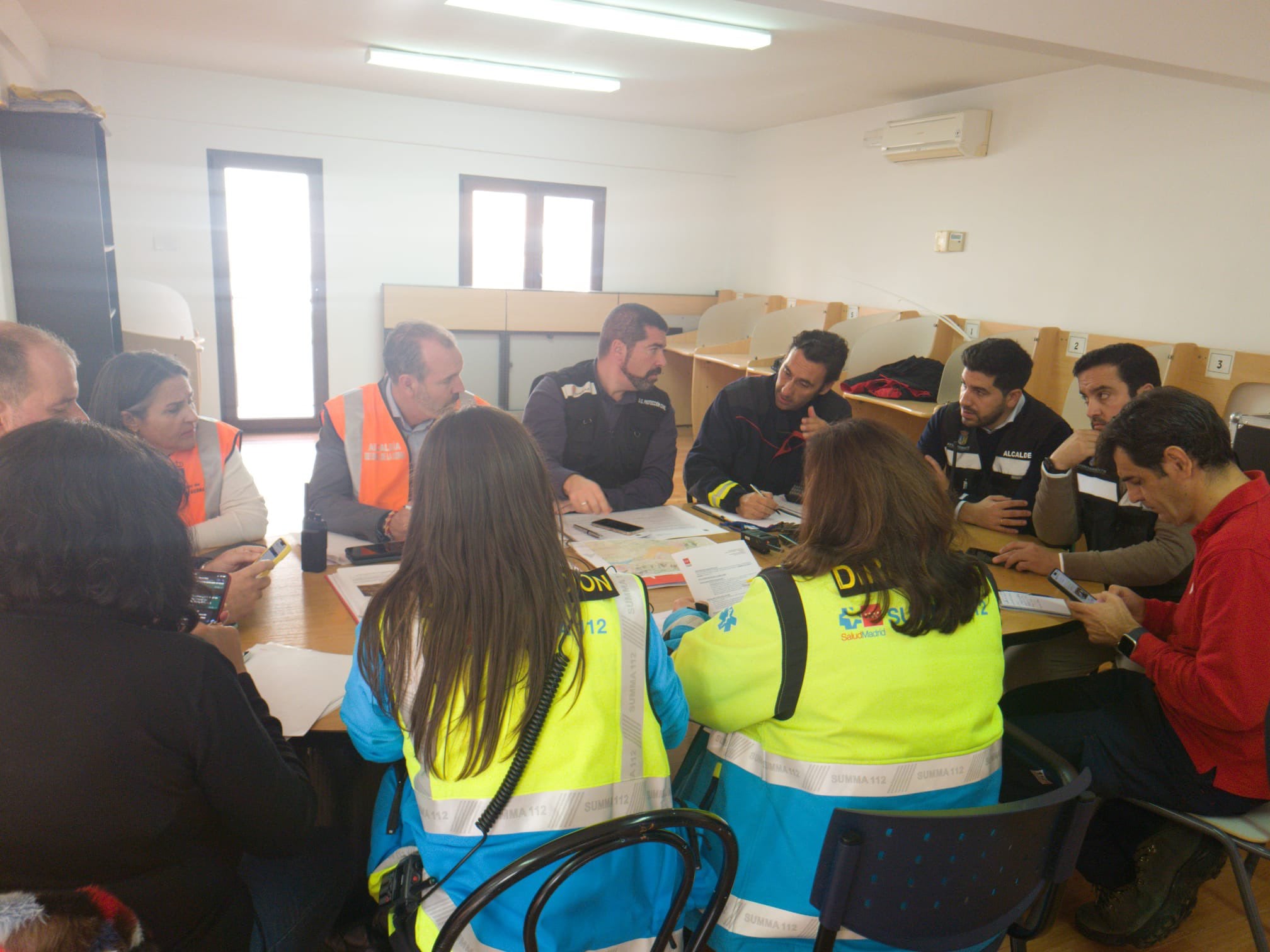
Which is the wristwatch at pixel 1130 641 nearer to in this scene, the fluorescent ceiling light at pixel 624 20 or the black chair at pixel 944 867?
the black chair at pixel 944 867

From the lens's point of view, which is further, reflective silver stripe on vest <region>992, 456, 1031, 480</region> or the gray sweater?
reflective silver stripe on vest <region>992, 456, 1031, 480</region>

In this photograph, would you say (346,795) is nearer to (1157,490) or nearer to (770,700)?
(770,700)

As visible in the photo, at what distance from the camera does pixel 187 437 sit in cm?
216

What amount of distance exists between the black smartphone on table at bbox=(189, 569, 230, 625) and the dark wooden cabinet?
358cm

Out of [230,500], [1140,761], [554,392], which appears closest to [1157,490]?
[1140,761]

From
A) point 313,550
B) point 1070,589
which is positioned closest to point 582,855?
point 313,550

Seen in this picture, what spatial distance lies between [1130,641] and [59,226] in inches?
196

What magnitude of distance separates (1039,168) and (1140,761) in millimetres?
3891

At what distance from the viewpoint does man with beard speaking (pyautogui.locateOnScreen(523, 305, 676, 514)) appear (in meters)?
2.83

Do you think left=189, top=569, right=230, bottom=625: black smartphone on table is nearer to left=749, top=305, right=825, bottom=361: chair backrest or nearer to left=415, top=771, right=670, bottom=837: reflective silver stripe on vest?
left=415, top=771, right=670, bottom=837: reflective silver stripe on vest

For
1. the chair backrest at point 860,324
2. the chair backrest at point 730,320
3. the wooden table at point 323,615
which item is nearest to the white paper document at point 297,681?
the wooden table at point 323,615

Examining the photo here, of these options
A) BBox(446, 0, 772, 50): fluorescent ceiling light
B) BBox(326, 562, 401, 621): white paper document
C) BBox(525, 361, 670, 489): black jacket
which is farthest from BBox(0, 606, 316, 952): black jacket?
BBox(446, 0, 772, 50): fluorescent ceiling light

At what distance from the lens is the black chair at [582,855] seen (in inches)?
37.0

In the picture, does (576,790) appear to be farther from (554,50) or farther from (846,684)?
(554,50)
